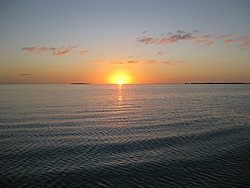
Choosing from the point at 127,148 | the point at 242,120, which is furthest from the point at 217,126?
the point at 127,148

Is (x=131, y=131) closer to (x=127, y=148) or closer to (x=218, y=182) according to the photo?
(x=127, y=148)

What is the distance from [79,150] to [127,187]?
23.1 feet

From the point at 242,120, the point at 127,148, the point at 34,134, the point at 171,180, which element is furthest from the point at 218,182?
the point at 242,120

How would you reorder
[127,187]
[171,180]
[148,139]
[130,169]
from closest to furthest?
[127,187], [171,180], [130,169], [148,139]

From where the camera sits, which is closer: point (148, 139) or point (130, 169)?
point (130, 169)

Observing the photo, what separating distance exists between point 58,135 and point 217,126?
65.1 ft

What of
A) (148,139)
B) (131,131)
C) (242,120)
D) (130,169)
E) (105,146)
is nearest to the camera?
(130,169)

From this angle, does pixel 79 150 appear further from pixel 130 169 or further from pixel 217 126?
pixel 217 126

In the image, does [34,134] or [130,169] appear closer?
[130,169]

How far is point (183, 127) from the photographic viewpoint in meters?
25.3

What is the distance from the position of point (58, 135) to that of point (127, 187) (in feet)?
42.1

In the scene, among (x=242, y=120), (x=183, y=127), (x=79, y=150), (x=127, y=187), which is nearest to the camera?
(x=127, y=187)

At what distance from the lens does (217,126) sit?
25938 millimetres

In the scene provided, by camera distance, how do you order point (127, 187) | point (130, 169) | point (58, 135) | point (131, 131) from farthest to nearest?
1. point (131, 131)
2. point (58, 135)
3. point (130, 169)
4. point (127, 187)
